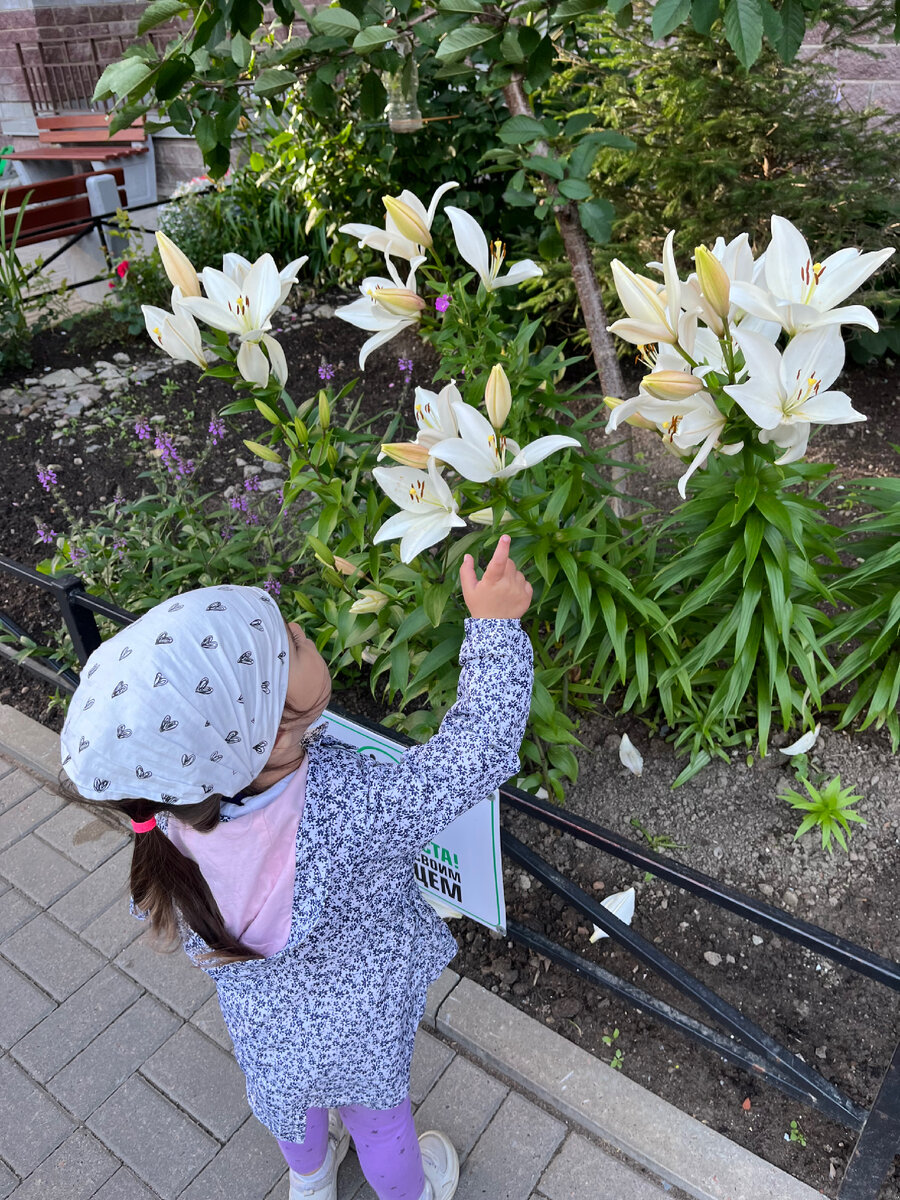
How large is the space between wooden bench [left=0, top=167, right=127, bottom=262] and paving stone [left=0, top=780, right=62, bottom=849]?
15.5 ft

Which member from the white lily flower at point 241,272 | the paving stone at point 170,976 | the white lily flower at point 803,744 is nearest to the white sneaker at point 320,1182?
the paving stone at point 170,976

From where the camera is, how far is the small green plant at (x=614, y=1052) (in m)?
1.91

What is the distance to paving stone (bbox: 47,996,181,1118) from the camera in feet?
6.55

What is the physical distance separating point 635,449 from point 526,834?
6.45 ft

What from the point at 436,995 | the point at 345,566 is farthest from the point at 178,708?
the point at 436,995

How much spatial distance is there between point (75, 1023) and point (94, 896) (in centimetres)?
38

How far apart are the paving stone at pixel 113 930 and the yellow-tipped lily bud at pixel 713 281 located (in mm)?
2021

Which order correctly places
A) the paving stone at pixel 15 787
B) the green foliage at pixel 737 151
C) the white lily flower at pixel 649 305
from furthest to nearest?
the green foliage at pixel 737 151 < the paving stone at pixel 15 787 < the white lily flower at pixel 649 305

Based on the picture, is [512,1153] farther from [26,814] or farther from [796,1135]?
[26,814]

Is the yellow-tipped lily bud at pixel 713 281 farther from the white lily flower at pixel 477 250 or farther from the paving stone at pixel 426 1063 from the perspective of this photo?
the paving stone at pixel 426 1063

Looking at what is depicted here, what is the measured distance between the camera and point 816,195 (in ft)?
11.6

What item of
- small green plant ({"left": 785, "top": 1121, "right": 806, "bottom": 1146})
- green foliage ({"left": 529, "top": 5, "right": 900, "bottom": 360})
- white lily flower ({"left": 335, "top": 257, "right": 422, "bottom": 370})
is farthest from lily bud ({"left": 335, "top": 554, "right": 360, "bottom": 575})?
green foliage ({"left": 529, "top": 5, "right": 900, "bottom": 360})

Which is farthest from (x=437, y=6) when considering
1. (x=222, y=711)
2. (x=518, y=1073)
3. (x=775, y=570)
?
(x=518, y=1073)

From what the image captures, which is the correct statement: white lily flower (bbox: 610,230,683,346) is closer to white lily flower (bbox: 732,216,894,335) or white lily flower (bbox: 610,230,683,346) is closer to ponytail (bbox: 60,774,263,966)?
white lily flower (bbox: 732,216,894,335)
